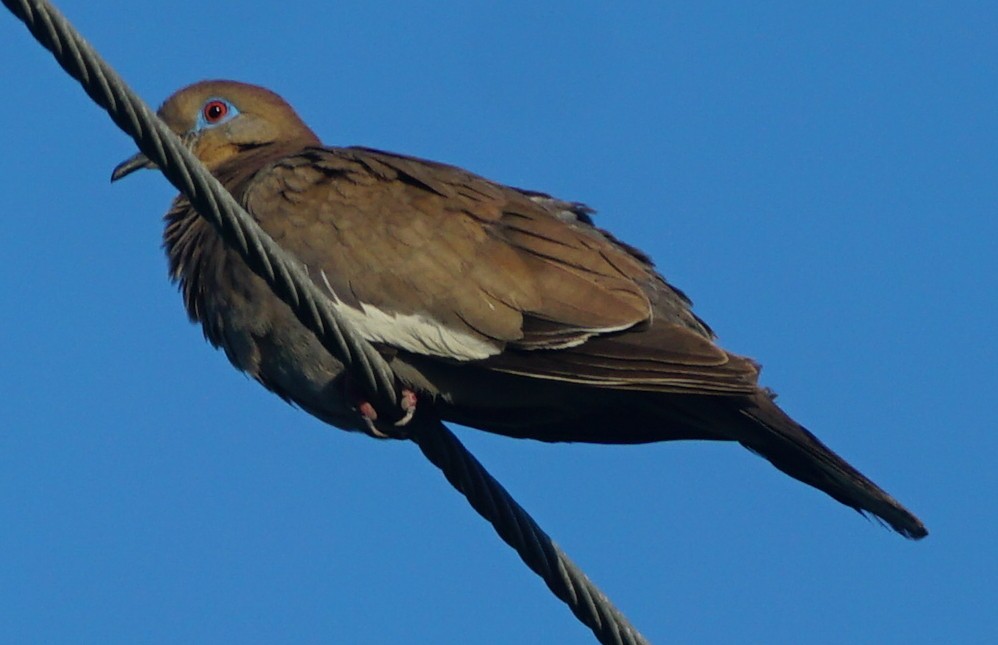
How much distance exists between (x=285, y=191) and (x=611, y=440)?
1.45 meters

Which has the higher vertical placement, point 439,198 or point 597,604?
point 439,198

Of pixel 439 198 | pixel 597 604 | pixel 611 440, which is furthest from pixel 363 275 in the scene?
pixel 597 604

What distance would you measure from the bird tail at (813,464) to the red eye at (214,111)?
3.04m

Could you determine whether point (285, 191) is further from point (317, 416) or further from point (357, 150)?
point (317, 416)

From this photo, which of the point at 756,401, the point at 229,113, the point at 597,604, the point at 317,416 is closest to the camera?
the point at 597,604

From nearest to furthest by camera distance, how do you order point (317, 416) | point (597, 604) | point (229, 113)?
1. point (597, 604)
2. point (317, 416)
3. point (229, 113)

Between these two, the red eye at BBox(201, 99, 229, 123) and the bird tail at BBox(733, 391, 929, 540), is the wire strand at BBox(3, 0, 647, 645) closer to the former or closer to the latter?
A: the bird tail at BBox(733, 391, 929, 540)

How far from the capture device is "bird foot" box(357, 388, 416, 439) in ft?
15.5

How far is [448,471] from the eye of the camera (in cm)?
418

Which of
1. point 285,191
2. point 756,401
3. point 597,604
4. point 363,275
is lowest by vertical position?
point 597,604

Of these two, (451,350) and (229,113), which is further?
(229,113)

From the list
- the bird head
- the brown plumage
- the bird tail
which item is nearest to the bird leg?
the brown plumage

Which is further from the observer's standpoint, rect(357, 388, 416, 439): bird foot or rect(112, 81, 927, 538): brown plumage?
rect(112, 81, 927, 538): brown plumage

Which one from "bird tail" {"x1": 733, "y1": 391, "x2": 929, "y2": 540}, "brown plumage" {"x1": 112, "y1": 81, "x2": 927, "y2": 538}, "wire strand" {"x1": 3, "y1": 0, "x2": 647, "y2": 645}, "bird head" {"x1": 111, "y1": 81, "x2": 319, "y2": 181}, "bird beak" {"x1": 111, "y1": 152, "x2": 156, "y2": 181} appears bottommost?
"wire strand" {"x1": 3, "y1": 0, "x2": 647, "y2": 645}
